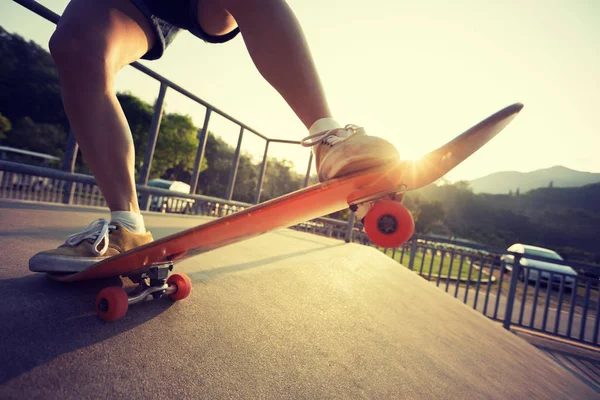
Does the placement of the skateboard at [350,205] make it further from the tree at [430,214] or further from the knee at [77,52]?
A: the tree at [430,214]

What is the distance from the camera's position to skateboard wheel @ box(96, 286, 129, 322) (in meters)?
0.79

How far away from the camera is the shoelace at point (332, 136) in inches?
40.2

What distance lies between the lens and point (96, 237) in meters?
1.03

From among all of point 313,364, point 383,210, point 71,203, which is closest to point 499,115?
point 383,210

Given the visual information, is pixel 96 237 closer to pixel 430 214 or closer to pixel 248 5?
pixel 248 5

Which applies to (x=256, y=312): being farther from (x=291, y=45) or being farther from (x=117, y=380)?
(x=291, y=45)

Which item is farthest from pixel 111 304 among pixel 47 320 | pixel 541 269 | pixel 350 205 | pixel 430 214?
pixel 430 214

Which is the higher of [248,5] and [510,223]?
[510,223]

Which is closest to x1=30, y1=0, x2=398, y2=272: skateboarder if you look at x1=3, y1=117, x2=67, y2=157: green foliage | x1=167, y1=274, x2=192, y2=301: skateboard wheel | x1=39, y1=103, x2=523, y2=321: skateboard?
x1=39, y1=103, x2=523, y2=321: skateboard

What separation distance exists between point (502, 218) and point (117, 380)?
2413 inches

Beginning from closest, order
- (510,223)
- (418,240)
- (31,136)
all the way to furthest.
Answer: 1. (418,240)
2. (31,136)
3. (510,223)

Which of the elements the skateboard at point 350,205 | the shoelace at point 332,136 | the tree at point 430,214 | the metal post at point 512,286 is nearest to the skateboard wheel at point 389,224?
the skateboard at point 350,205

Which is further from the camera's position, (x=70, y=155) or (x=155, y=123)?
(x=155, y=123)

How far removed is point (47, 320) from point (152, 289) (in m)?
0.27
